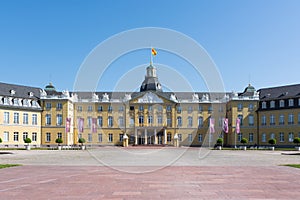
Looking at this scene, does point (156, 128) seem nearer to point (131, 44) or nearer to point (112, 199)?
point (131, 44)

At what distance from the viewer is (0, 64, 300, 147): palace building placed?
61938 millimetres

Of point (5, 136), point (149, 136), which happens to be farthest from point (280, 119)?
point (5, 136)

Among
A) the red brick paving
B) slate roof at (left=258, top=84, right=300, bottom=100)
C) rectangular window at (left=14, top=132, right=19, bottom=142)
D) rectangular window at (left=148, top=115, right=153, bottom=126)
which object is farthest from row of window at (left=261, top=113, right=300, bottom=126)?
the red brick paving

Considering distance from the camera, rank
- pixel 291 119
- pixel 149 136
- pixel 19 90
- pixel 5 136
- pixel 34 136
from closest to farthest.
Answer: pixel 5 136
pixel 291 119
pixel 19 90
pixel 34 136
pixel 149 136

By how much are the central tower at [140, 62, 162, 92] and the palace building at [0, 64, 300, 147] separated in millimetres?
226

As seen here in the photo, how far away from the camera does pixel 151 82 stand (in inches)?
2916


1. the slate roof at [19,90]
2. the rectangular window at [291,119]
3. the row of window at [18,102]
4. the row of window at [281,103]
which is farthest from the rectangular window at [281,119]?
the slate roof at [19,90]

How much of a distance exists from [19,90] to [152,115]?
27.0 m

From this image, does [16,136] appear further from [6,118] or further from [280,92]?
[280,92]

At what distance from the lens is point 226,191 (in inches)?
429

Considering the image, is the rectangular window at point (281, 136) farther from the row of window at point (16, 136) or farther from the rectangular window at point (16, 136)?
the rectangular window at point (16, 136)

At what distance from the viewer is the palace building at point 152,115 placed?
61.9 meters

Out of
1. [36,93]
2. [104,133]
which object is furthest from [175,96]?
[36,93]

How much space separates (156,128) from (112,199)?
196 ft
